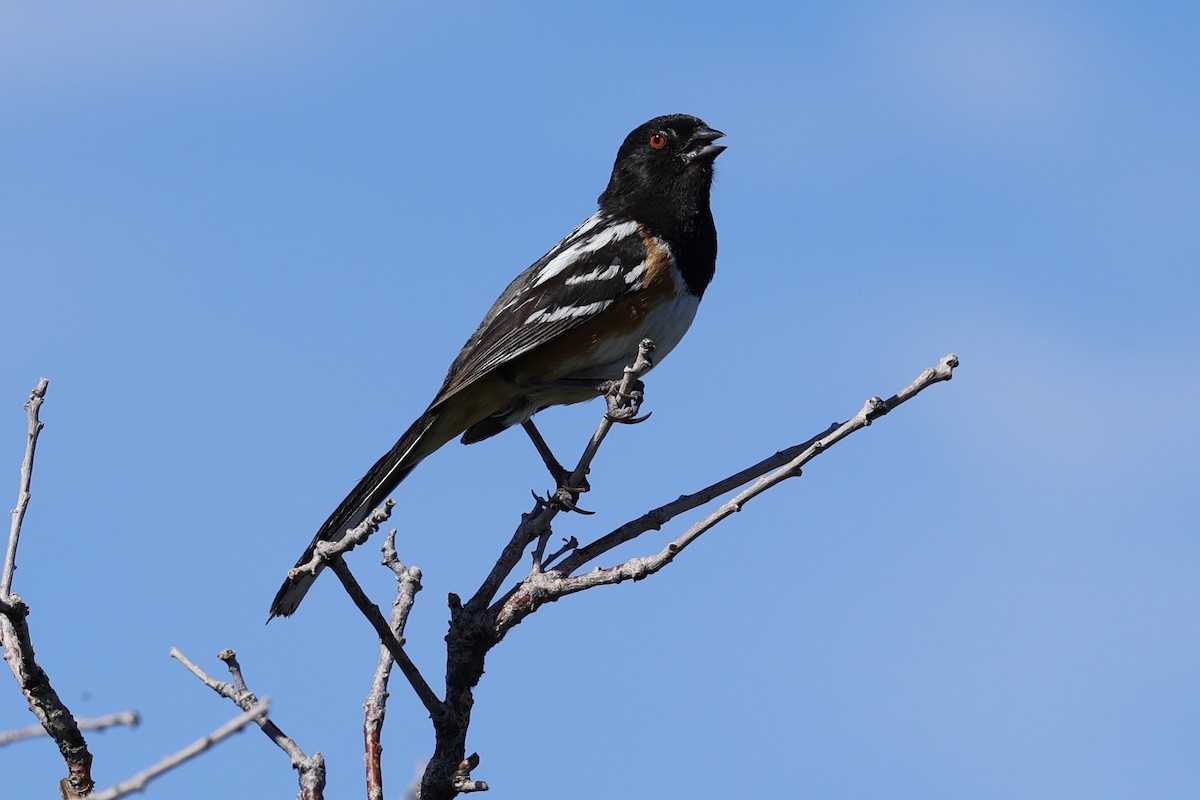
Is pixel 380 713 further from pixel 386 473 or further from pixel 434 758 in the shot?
pixel 386 473

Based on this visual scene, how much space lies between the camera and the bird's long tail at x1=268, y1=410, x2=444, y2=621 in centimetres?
465

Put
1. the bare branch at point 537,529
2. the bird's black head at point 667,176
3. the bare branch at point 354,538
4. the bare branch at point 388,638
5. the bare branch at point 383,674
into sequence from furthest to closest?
the bird's black head at point 667,176 < the bare branch at point 537,529 < the bare branch at point 383,674 < the bare branch at point 388,638 < the bare branch at point 354,538

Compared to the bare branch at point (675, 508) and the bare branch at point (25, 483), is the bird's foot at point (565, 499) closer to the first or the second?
the bare branch at point (675, 508)

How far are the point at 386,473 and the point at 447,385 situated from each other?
1.78 ft

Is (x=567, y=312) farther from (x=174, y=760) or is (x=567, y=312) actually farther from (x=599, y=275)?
(x=174, y=760)

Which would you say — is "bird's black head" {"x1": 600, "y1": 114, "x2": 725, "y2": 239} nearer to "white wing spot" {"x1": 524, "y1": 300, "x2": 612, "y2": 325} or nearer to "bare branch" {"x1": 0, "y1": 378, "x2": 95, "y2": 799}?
"white wing spot" {"x1": 524, "y1": 300, "x2": 612, "y2": 325}

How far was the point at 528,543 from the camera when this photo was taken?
12.5 feet

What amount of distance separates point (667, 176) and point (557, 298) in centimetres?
103

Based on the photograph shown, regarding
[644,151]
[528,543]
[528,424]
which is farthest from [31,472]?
[644,151]

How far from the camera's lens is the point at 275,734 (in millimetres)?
2996

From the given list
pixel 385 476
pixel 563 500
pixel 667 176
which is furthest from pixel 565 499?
pixel 667 176

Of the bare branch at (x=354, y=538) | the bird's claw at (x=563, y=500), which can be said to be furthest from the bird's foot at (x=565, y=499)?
the bare branch at (x=354, y=538)

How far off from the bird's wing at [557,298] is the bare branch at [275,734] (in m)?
2.36

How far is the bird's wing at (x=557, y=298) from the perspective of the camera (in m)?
5.38
